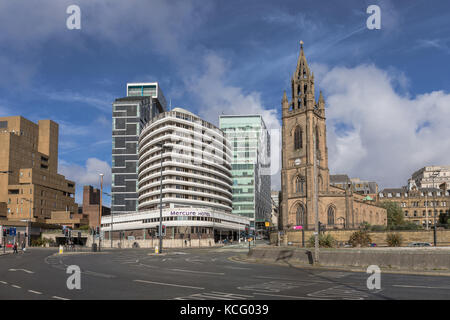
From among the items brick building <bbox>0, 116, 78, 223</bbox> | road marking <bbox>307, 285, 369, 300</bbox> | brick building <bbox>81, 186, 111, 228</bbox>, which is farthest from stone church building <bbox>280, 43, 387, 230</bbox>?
brick building <bbox>81, 186, 111, 228</bbox>

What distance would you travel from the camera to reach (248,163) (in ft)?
502

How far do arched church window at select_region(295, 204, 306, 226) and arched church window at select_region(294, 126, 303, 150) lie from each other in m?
12.7

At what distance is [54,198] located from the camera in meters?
135

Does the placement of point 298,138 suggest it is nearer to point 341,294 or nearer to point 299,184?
point 299,184

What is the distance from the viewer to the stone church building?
78.7 meters

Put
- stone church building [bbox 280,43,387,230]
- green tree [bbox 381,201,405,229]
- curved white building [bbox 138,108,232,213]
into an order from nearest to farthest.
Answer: stone church building [bbox 280,43,387,230]
curved white building [bbox 138,108,232,213]
green tree [bbox 381,201,405,229]

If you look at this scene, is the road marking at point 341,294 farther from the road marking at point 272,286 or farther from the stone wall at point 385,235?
the stone wall at point 385,235

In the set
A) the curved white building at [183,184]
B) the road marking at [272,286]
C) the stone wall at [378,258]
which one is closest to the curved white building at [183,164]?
the curved white building at [183,184]

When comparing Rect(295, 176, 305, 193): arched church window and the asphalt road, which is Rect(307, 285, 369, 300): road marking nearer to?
the asphalt road

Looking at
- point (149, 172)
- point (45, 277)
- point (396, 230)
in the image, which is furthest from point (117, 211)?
point (45, 277)

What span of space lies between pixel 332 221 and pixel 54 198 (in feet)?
316

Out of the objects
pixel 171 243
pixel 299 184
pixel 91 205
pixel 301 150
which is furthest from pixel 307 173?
pixel 91 205

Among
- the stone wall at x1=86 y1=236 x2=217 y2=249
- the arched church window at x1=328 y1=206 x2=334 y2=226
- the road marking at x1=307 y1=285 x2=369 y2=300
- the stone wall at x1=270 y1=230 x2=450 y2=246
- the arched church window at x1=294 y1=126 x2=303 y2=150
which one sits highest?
the arched church window at x1=294 y1=126 x2=303 y2=150

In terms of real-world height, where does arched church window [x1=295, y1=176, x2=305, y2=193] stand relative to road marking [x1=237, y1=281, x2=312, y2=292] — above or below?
above
